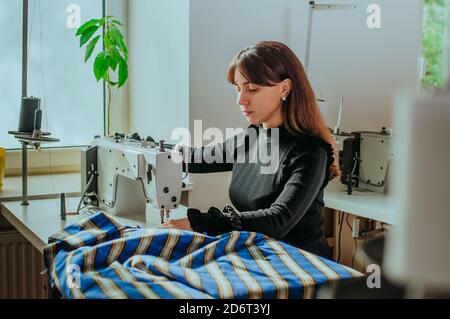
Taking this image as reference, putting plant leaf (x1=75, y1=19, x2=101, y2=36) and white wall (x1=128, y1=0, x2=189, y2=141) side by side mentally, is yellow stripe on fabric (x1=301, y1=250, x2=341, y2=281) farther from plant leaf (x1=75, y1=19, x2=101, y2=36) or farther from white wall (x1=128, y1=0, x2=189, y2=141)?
plant leaf (x1=75, y1=19, x2=101, y2=36)

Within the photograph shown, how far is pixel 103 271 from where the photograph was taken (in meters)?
1.06

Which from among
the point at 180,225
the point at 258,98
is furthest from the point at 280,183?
the point at 180,225

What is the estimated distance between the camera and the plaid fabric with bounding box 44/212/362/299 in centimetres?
99

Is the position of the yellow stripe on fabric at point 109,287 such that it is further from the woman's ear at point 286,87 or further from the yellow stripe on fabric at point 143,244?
the woman's ear at point 286,87

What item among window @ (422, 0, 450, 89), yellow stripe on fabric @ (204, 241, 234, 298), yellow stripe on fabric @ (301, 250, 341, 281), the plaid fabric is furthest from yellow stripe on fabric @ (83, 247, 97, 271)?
window @ (422, 0, 450, 89)

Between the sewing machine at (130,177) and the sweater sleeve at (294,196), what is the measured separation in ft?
0.83

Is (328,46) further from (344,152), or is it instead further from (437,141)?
(437,141)

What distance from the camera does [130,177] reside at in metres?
1.76

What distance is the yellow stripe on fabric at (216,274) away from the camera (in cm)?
98

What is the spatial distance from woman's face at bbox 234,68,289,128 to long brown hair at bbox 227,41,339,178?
0.6 inches

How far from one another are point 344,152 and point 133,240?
1.57 metres

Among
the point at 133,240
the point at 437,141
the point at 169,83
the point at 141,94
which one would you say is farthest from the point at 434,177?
the point at 141,94

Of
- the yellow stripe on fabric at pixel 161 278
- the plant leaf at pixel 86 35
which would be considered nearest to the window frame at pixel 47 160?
the plant leaf at pixel 86 35

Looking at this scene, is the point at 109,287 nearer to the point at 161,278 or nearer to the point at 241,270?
the point at 161,278
